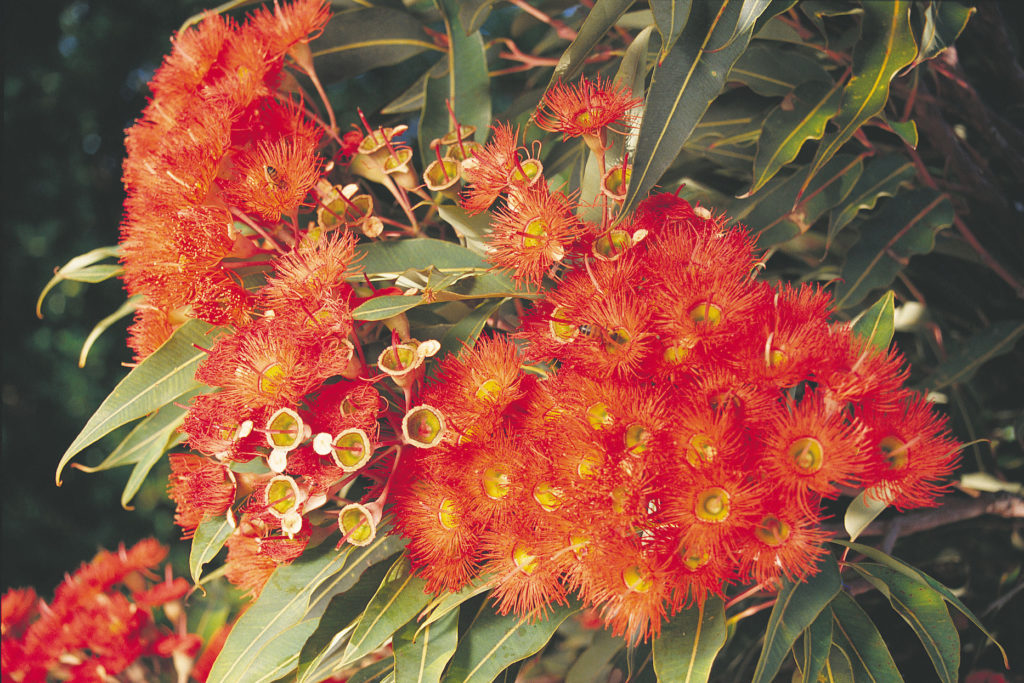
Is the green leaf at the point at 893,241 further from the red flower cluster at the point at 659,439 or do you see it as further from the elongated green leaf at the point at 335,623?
the elongated green leaf at the point at 335,623

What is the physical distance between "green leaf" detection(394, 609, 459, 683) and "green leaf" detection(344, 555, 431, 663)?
0.01 meters

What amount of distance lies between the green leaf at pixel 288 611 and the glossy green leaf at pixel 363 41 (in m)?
0.51

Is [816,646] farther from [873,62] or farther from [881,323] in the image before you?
[873,62]

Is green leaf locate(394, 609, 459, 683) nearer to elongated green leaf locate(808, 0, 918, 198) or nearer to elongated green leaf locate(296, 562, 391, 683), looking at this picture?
elongated green leaf locate(296, 562, 391, 683)

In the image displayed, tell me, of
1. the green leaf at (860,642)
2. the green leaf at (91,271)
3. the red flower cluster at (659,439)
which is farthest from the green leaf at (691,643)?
the green leaf at (91,271)

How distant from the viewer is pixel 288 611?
595mm

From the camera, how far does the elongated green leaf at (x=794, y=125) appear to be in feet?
1.98

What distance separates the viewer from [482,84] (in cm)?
71

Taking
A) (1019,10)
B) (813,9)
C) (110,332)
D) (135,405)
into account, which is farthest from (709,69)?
(110,332)

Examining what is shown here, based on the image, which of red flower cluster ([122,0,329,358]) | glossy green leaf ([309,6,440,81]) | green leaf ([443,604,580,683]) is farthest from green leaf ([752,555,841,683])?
glossy green leaf ([309,6,440,81])

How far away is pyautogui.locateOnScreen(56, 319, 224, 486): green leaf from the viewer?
0.59m

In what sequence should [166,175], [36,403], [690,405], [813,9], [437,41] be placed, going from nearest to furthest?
[690,405] → [166,175] → [813,9] → [437,41] → [36,403]

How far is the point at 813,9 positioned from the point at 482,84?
0.32 m

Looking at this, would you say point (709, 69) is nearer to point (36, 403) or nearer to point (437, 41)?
point (437, 41)
